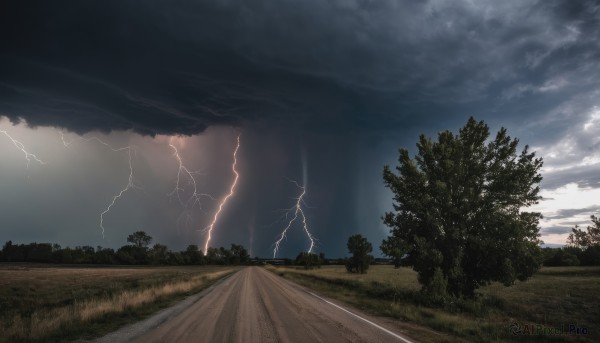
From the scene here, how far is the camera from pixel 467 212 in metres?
18.2

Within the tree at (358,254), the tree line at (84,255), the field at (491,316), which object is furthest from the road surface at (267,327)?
the tree line at (84,255)

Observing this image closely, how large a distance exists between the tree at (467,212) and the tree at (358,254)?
62.4 m

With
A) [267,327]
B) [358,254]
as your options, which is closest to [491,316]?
[267,327]

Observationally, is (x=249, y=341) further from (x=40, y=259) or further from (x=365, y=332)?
(x=40, y=259)

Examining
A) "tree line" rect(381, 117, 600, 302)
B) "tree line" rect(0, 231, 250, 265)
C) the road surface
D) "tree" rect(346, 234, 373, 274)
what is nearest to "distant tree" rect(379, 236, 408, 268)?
"tree line" rect(381, 117, 600, 302)

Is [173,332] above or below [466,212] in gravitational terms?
below

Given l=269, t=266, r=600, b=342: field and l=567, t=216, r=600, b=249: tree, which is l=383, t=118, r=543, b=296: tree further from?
l=567, t=216, r=600, b=249: tree

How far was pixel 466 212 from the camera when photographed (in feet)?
59.7

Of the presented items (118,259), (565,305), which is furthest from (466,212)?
(118,259)

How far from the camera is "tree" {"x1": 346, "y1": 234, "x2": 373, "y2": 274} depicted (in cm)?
7931

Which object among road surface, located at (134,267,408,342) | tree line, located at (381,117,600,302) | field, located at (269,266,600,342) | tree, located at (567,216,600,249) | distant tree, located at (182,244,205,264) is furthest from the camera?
distant tree, located at (182,244,205,264)

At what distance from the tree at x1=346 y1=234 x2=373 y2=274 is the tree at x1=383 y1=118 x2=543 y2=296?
205ft

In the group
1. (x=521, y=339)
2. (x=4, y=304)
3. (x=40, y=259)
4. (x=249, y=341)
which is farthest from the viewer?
(x=40, y=259)

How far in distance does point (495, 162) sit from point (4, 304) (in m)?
30.1
